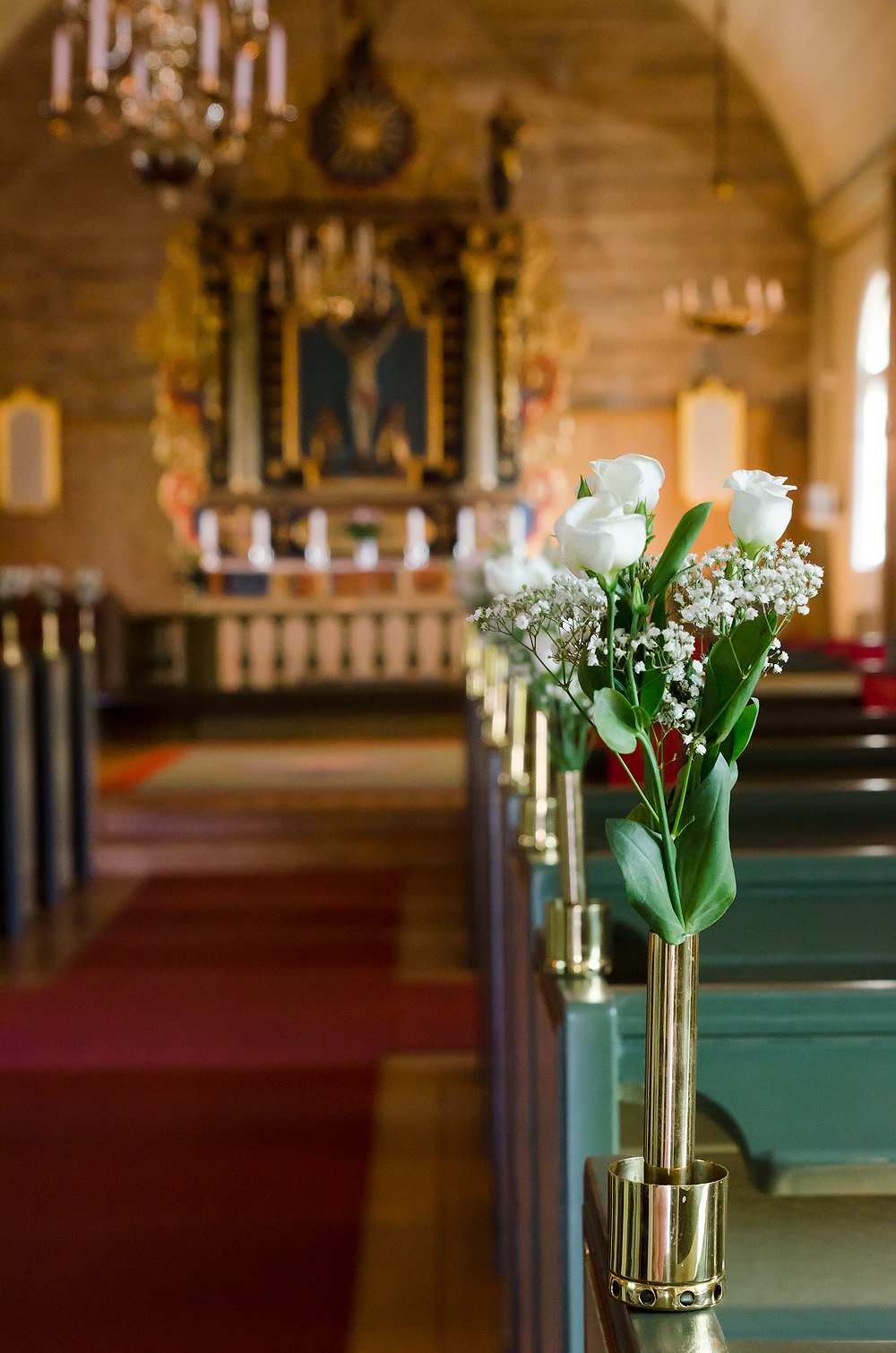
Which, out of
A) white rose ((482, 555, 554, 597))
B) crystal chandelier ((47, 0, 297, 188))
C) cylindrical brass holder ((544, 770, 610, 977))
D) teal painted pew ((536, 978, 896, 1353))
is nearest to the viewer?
teal painted pew ((536, 978, 896, 1353))

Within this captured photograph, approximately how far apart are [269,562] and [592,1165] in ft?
27.7

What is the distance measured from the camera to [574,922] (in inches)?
54.2

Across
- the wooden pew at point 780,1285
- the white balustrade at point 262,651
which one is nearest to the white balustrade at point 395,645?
the white balustrade at point 262,651

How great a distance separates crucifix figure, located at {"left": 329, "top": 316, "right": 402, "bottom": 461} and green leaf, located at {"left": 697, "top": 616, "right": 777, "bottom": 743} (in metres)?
9.50

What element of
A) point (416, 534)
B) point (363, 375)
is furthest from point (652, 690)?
point (363, 375)

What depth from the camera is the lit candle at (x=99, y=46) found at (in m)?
4.73

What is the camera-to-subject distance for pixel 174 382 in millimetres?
10055

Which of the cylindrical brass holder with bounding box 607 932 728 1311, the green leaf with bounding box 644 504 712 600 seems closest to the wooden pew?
the cylindrical brass holder with bounding box 607 932 728 1311

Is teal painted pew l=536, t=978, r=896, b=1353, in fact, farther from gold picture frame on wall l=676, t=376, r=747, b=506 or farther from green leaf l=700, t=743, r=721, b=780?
gold picture frame on wall l=676, t=376, r=747, b=506

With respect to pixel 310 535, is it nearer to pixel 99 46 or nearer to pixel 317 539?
pixel 317 539

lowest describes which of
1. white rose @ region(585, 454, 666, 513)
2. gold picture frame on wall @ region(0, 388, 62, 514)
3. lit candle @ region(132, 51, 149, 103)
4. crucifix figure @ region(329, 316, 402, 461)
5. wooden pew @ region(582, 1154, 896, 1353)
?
wooden pew @ region(582, 1154, 896, 1353)

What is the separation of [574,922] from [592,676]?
0.58m

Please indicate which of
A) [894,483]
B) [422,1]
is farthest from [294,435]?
[894,483]

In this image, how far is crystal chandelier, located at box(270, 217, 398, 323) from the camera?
8641mm
